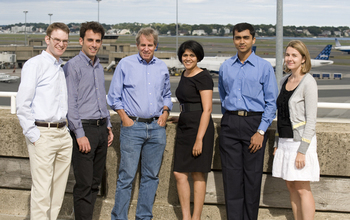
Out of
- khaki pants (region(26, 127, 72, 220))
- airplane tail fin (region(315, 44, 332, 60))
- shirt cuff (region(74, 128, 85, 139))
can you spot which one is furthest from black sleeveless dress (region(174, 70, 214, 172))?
airplane tail fin (region(315, 44, 332, 60))

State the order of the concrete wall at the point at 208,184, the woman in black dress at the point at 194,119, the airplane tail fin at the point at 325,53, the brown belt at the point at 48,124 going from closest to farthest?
the brown belt at the point at 48,124 → the woman in black dress at the point at 194,119 → the concrete wall at the point at 208,184 → the airplane tail fin at the point at 325,53

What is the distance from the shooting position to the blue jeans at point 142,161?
139 inches

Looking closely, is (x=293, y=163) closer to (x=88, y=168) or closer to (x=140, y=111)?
(x=140, y=111)

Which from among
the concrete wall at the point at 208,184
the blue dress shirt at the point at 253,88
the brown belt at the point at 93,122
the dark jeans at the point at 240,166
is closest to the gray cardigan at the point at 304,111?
the blue dress shirt at the point at 253,88

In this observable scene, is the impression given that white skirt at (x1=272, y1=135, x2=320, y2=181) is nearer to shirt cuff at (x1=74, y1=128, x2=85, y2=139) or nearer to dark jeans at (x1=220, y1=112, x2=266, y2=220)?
dark jeans at (x1=220, y1=112, x2=266, y2=220)

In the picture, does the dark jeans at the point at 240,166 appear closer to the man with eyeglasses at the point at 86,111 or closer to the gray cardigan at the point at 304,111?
the gray cardigan at the point at 304,111

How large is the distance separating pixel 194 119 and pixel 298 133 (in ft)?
3.02

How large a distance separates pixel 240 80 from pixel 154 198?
154 cm

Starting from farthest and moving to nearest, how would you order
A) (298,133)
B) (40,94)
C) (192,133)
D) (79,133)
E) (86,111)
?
(192,133), (86,111), (79,133), (298,133), (40,94)

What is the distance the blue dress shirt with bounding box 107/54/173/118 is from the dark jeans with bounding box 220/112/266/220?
679 millimetres

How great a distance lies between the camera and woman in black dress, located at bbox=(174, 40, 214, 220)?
3.46 meters

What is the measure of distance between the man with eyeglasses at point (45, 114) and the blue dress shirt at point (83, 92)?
8 centimetres

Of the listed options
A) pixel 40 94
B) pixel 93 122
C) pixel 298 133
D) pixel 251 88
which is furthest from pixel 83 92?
pixel 298 133

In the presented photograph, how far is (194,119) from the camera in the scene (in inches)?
138
